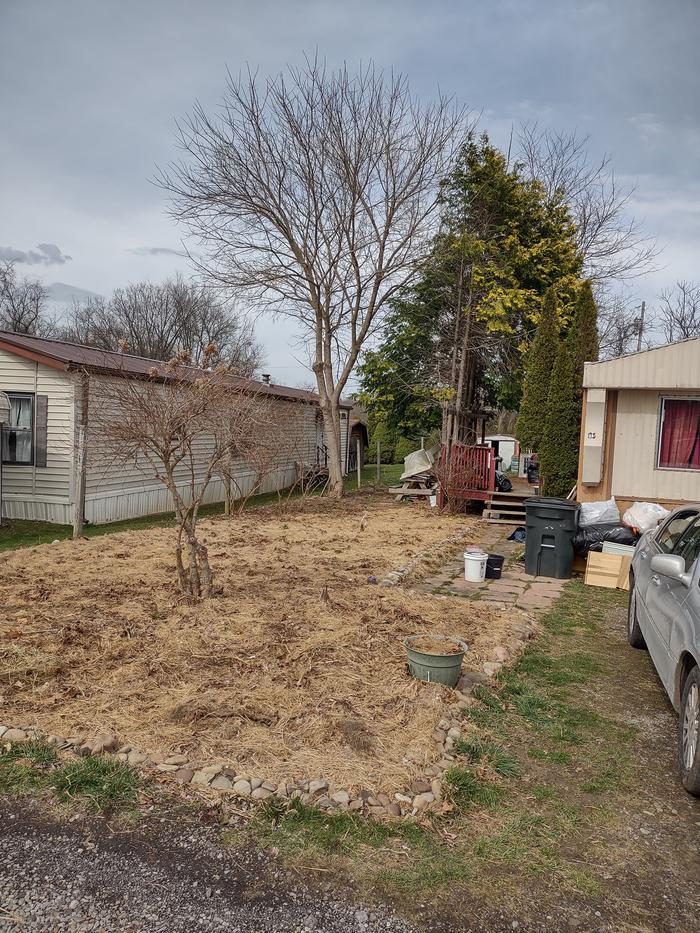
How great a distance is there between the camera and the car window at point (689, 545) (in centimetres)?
439

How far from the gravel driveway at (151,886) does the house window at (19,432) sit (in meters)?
10.8

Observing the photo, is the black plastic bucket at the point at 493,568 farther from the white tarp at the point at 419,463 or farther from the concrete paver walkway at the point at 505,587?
the white tarp at the point at 419,463

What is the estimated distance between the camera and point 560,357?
Result: 14320mm

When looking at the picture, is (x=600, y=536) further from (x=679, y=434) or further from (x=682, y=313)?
(x=682, y=313)

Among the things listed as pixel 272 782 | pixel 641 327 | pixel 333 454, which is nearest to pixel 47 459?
pixel 333 454

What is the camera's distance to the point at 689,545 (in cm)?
459

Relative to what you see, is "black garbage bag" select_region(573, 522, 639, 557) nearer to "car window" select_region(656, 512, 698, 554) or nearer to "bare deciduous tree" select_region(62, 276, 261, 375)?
"car window" select_region(656, 512, 698, 554)

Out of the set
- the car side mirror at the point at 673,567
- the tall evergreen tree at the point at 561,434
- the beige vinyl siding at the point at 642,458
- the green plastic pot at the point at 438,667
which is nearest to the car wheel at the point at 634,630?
the car side mirror at the point at 673,567

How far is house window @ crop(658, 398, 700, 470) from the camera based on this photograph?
10.6 m


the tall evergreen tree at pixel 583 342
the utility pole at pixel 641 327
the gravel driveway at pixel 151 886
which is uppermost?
the utility pole at pixel 641 327

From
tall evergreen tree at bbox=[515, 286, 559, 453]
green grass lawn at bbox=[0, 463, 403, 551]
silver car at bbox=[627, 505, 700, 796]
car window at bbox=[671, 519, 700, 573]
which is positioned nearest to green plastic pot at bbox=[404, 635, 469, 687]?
silver car at bbox=[627, 505, 700, 796]

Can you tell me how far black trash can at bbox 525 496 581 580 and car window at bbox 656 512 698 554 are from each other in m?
2.85

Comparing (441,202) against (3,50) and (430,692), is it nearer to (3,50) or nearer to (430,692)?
(3,50)

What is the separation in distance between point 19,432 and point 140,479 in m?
2.62
